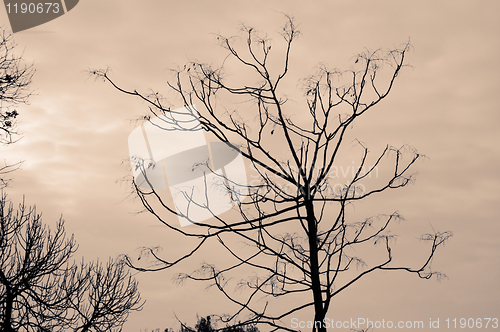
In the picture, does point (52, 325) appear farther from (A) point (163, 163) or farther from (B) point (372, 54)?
(B) point (372, 54)

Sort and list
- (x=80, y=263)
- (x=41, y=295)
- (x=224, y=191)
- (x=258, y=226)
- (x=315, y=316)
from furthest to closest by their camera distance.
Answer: (x=80, y=263) < (x=41, y=295) < (x=224, y=191) < (x=258, y=226) < (x=315, y=316)

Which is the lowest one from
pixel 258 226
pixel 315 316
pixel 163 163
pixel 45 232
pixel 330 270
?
pixel 315 316

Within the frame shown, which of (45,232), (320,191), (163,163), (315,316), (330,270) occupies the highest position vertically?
(45,232)

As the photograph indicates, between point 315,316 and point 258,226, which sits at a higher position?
point 258,226

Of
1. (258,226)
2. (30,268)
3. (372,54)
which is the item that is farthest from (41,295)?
(372,54)

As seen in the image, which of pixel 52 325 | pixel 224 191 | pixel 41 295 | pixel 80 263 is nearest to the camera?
pixel 224 191

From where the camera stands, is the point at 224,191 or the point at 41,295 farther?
the point at 41,295

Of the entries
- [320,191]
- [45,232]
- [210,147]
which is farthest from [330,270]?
[45,232]

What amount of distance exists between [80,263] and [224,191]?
10360mm

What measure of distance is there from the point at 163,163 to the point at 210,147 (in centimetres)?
79

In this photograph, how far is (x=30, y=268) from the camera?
12469 mm

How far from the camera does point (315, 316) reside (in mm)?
5531

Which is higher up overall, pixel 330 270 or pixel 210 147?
pixel 210 147

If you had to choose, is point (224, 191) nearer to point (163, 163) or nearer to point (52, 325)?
point (163, 163)
